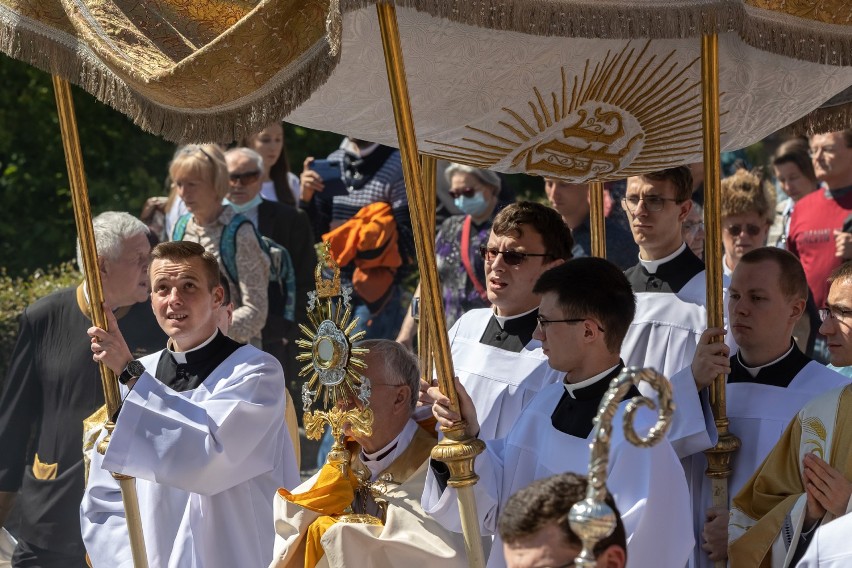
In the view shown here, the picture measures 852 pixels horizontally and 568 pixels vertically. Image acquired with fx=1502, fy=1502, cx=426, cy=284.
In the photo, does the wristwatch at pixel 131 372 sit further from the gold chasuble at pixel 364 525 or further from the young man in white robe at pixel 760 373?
the young man in white robe at pixel 760 373

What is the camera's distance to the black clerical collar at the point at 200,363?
5570 mm

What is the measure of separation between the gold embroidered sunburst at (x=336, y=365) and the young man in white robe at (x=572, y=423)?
0.91ft

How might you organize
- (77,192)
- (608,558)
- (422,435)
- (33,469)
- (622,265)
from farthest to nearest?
1. (622,265)
2. (33,469)
3. (77,192)
4. (422,435)
5. (608,558)

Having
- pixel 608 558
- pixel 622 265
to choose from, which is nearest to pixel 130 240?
pixel 622 265

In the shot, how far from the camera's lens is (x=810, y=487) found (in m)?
4.29

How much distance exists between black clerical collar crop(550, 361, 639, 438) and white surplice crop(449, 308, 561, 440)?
0.74 meters

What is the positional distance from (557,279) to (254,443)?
1.39 m

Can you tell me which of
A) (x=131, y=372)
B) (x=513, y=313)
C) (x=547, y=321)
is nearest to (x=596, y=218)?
(x=513, y=313)

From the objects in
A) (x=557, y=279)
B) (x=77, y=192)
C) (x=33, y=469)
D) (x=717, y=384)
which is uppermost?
(x=77, y=192)

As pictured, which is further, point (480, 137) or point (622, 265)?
point (622, 265)


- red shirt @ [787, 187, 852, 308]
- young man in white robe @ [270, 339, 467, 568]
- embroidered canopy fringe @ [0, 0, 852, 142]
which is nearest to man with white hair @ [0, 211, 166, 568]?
embroidered canopy fringe @ [0, 0, 852, 142]

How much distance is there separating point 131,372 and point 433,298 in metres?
1.30

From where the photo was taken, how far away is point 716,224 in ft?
15.8

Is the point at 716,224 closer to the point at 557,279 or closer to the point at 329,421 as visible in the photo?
the point at 557,279
